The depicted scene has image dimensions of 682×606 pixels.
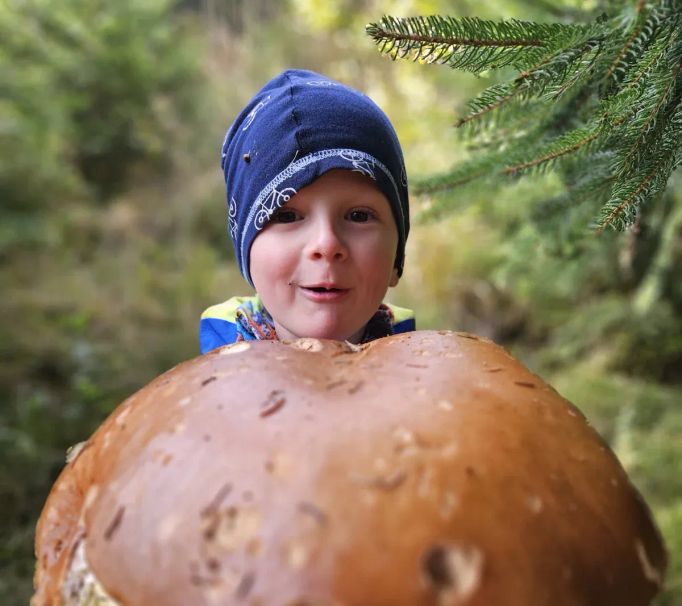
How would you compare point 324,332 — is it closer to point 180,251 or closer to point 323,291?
point 323,291

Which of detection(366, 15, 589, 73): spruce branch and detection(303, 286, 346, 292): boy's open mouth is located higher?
detection(366, 15, 589, 73): spruce branch

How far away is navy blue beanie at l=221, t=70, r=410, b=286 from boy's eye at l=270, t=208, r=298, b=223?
0.02 metres

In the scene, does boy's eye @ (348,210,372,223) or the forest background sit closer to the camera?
boy's eye @ (348,210,372,223)

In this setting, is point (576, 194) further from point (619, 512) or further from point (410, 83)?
point (410, 83)

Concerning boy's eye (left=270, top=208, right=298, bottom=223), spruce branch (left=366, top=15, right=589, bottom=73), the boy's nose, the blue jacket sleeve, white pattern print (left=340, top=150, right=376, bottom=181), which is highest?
spruce branch (left=366, top=15, right=589, bottom=73)

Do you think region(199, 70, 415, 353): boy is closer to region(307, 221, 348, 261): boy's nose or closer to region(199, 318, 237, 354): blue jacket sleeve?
region(307, 221, 348, 261): boy's nose

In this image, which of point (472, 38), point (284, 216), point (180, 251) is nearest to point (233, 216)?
point (284, 216)

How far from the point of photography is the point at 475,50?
77 cm

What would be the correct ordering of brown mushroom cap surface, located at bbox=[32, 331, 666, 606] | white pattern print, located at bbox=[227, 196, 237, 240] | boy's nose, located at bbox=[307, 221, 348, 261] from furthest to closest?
white pattern print, located at bbox=[227, 196, 237, 240]
boy's nose, located at bbox=[307, 221, 348, 261]
brown mushroom cap surface, located at bbox=[32, 331, 666, 606]

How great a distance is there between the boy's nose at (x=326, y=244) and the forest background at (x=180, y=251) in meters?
0.46

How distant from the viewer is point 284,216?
3.86 ft

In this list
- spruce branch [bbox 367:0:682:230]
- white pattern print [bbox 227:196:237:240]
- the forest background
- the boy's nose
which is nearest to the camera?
spruce branch [bbox 367:0:682:230]

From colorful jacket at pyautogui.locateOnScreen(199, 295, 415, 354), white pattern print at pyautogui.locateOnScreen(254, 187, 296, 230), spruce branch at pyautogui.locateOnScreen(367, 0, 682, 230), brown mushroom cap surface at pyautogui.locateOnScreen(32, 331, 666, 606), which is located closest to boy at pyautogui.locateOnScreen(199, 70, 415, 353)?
white pattern print at pyautogui.locateOnScreen(254, 187, 296, 230)

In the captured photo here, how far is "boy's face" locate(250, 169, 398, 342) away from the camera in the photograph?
3.69 ft
